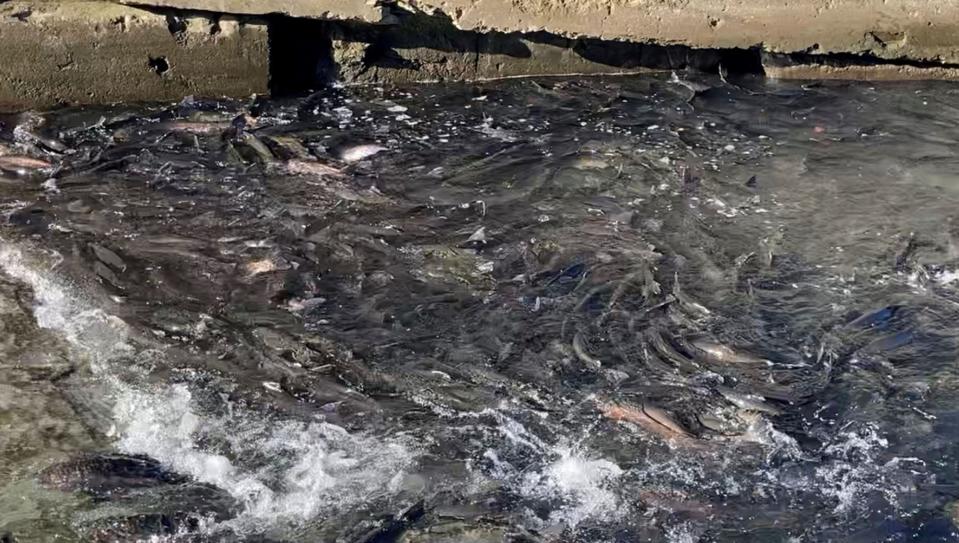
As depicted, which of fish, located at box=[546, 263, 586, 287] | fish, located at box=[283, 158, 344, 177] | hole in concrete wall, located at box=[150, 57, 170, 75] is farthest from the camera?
hole in concrete wall, located at box=[150, 57, 170, 75]

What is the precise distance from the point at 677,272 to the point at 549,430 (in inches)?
81.1

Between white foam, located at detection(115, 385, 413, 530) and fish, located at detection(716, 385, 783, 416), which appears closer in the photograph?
white foam, located at detection(115, 385, 413, 530)

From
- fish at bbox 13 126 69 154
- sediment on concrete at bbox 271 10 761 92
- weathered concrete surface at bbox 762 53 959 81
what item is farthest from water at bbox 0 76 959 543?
weathered concrete surface at bbox 762 53 959 81

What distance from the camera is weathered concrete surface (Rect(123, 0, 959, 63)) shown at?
10594 mm

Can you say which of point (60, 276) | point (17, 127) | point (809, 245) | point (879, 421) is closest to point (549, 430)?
point (879, 421)

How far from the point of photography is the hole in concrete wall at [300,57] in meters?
10.7

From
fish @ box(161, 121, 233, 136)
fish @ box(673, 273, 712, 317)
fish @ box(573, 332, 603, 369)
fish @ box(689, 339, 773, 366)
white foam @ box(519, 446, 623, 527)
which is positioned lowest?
white foam @ box(519, 446, 623, 527)

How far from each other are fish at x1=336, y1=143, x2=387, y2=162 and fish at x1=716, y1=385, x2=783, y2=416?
4.21m

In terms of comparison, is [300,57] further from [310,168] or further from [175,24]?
[310,168]

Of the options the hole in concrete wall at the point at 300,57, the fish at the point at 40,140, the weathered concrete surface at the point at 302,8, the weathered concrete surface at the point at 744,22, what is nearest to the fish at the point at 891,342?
the weathered concrete surface at the point at 744,22

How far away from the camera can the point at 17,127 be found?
978 centimetres

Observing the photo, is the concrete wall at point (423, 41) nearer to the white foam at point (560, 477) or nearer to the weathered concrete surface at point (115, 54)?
the weathered concrete surface at point (115, 54)

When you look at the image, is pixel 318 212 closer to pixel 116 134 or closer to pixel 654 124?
pixel 116 134

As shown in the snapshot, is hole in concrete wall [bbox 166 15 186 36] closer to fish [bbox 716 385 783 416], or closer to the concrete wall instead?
the concrete wall
